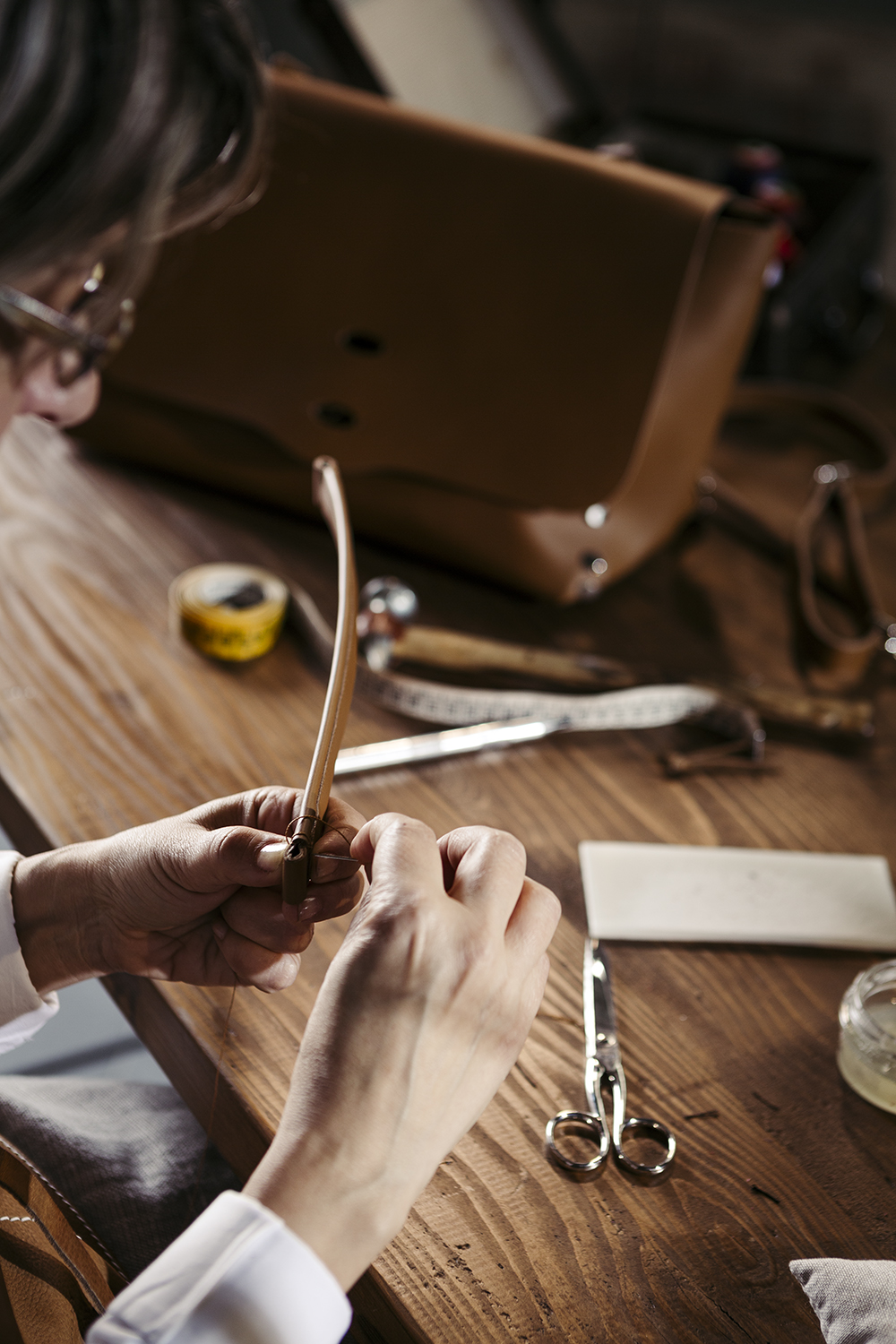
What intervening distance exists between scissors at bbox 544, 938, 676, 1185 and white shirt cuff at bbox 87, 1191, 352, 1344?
0.42 feet

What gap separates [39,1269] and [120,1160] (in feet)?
0.42

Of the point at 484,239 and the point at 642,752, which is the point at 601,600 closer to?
the point at 642,752

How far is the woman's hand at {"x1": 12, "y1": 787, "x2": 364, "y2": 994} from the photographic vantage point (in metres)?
0.48

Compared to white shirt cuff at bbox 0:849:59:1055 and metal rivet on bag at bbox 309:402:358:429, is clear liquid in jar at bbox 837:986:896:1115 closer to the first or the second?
white shirt cuff at bbox 0:849:59:1055

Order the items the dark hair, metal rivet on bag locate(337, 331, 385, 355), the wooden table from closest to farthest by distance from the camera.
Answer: the dark hair, the wooden table, metal rivet on bag locate(337, 331, 385, 355)

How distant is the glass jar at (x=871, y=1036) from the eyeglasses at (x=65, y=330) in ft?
1.50

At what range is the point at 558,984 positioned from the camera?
0.54 m

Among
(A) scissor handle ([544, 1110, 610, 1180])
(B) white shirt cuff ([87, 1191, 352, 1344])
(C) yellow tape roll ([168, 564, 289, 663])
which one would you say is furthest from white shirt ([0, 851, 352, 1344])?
(C) yellow tape roll ([168, 564, 289, 663])

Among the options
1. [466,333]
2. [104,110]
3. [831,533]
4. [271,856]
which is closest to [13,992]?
[271,856]

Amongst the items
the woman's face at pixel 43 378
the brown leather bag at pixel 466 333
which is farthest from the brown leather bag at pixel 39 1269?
the brown leather bag at pixel 466 333

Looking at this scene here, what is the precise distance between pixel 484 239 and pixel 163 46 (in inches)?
17.1

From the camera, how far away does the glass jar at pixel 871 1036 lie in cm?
49

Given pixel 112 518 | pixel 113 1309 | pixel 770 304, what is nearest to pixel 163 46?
pixel 113 1309

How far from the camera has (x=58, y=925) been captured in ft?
1.70
